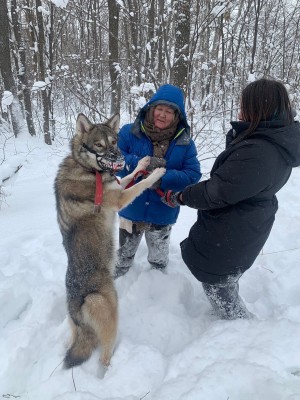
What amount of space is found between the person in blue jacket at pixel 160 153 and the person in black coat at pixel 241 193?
1.14 ft

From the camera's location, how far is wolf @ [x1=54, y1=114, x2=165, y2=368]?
8.23ft

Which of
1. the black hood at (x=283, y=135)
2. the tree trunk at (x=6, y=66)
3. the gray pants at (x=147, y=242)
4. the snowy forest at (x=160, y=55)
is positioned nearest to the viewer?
the black hood at (x=283, y=135)

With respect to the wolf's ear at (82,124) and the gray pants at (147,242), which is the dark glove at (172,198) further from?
the wolf's ear at (82,124)

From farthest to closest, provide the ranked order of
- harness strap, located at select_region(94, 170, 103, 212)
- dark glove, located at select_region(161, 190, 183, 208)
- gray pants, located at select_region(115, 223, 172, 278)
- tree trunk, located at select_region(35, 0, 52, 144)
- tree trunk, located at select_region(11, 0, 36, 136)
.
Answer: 1. tree trunk, located at select_region(11, 0, 36, 136)
2. tree trunk, located at select_region(35, 0, 52, 144)
3. gray pants, located at select_region(115, 223, 172, 278)
4. harness strap, located at select_region(94, 170, 103, 212)
5. dark glove, located at select_region(161, 190, 183, 208)

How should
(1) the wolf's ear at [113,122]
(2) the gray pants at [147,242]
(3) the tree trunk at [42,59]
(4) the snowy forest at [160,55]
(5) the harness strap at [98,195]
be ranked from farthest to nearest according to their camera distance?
(3) the tree trunk at [42,59] → (4) the snowy forest at [160,55] → (2) the gray pants at [147,242] → (1) the wolf's ear at [113,122] → (5) the harness strap at [98,195]

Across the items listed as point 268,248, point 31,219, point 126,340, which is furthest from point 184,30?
point 126,340

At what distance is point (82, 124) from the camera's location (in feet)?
9.37

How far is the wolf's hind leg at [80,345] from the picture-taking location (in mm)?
2438

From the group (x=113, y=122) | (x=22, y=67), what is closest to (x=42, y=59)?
(x=22, y=67)

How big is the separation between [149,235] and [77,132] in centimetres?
136

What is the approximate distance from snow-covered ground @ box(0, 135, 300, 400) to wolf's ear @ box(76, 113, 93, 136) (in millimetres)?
1790

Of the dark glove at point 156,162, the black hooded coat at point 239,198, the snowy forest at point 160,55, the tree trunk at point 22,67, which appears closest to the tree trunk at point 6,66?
the snowy forest at point 160,55

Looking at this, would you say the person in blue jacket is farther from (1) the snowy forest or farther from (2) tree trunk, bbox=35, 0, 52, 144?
(2) tree trunk, bbox=35, 0, 52, 144

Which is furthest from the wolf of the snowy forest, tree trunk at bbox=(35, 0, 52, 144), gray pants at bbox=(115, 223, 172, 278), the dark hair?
tree trunk at bbox=(35, 0, 52, 144)
